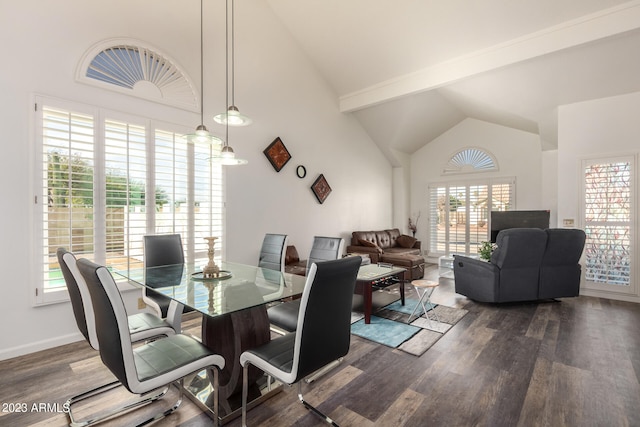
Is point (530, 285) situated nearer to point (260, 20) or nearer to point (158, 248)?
point (158, 248)

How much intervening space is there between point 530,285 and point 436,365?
2482 mm

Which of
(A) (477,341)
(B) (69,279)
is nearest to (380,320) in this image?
(A) (477,341)

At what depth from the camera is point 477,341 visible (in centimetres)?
Answer: 303

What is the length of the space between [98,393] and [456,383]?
2602mm

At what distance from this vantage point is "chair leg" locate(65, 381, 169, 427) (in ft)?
6.09

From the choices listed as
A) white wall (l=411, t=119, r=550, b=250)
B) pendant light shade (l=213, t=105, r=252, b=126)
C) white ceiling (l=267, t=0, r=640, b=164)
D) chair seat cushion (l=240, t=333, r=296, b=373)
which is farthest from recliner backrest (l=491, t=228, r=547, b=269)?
pendant light shade (l=213, t=105, r=252, b=126)

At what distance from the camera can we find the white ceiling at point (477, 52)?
349 cm

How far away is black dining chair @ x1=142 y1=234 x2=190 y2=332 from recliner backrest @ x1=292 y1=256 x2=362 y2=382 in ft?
4.99

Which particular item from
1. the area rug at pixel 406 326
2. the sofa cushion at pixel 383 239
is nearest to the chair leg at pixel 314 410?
the area rug at pixel 406 326

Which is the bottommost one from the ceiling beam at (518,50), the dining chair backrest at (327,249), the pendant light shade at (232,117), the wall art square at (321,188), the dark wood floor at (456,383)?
the dark wood floor at (456,383)

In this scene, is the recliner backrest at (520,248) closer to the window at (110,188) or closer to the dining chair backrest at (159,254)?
the window at (110,188)

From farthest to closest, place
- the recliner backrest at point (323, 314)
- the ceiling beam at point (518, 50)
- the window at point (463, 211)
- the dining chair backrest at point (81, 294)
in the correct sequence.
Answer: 1. the window at point (463, 211)
2. the ceiling beam at point (518, 50)
3. the dining chair backrest at point (81, 294)
4. the recliner backrest at point (323, 314)

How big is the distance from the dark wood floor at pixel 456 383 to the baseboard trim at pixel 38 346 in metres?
0.08

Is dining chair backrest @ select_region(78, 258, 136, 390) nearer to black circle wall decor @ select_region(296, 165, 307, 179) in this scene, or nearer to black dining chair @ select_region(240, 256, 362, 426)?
black dining chair @ select_region(240, 256, 362, 426)
